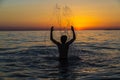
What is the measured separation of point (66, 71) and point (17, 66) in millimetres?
3367

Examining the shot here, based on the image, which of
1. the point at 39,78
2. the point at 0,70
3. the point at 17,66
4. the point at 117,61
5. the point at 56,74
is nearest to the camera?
the point at 39,78

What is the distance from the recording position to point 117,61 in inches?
672

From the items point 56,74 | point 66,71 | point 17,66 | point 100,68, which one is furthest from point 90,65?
point 17,66

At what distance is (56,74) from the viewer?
42.1 ft

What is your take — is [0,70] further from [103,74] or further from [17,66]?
[103,74]

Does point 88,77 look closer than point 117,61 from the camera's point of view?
Yes

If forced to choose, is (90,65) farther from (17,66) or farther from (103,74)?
(17,66)

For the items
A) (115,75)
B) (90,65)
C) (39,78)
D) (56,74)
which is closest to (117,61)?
(90,65)

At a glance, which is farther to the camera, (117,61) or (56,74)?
(117,61)

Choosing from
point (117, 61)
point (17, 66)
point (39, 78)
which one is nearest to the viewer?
point (39, 78)

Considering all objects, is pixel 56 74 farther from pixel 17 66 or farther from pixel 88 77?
pixel 17 66

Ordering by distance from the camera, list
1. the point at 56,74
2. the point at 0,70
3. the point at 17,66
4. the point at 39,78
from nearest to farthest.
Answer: the point at 39,78 → the point at 56,74 → the point at 0,70 → the point at 17,66

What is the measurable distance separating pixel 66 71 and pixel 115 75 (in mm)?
2599

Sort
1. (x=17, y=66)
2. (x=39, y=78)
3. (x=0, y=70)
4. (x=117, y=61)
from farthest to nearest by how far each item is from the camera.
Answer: (x=117, y=61) < (x=17, y=66) < (x=0, y=70) < (x=39, y=78)
